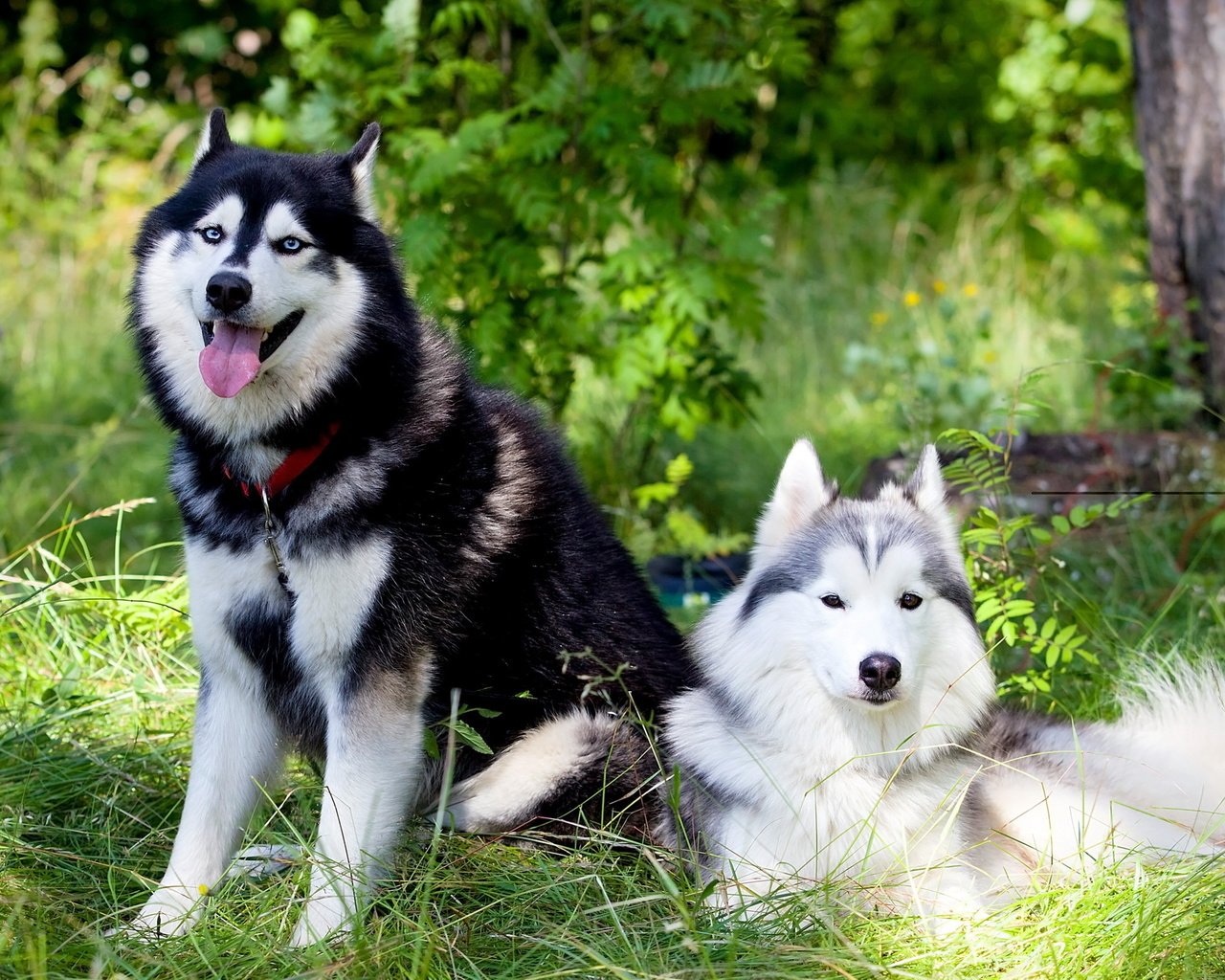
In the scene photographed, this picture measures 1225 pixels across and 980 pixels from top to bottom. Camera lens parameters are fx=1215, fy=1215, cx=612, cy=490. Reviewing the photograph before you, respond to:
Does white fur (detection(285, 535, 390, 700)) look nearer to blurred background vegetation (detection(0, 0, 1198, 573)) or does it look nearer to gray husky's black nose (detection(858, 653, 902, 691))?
gray husky's black nose (detection(858, 653, 902, 691))

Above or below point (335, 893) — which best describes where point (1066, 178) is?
above

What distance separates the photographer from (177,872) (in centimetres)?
284

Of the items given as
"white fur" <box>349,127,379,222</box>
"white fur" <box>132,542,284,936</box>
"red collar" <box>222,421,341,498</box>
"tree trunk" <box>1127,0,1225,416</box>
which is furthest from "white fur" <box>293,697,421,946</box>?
"tree trunk" <box>1127,0,1225,416</box>

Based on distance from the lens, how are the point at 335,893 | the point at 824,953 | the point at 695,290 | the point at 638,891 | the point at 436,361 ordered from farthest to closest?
the point at 695,290 → the point at 436,361 → the point at 638,891 → the point at 335,893 → the point at 824,953

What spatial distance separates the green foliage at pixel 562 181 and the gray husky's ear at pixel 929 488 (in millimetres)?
1733

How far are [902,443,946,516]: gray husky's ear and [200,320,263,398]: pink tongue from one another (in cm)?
156

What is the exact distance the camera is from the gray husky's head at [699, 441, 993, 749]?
2.58m

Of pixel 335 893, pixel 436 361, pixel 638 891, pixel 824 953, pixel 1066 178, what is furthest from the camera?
pixel 1066 178

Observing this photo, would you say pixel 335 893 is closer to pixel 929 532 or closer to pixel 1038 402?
pixel 929 532

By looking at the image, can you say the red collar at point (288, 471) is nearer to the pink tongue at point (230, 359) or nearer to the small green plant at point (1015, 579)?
the pink tongue at point (230, 359)

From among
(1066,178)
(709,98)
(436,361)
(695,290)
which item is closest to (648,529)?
(695,290)

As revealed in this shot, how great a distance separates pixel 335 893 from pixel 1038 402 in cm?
227

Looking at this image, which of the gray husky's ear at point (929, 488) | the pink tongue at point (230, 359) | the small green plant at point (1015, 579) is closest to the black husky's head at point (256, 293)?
Result: the pink tongue at point (230, 359)

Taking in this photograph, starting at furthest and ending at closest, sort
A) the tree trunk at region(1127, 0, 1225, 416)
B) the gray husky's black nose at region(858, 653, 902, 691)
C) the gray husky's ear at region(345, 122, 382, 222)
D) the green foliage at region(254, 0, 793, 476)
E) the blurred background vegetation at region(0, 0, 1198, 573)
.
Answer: the tree trunk at region(1127, 0, 1225, 416) < the blurred background vegetation at region(0, 0, 1198, 573) < the green foliage at region(254, 0, 793, 476) < the gray husky's ear at region(345, 122, 382, 222) < the gray husky's black nose at region(858, 653, 902, 691)
